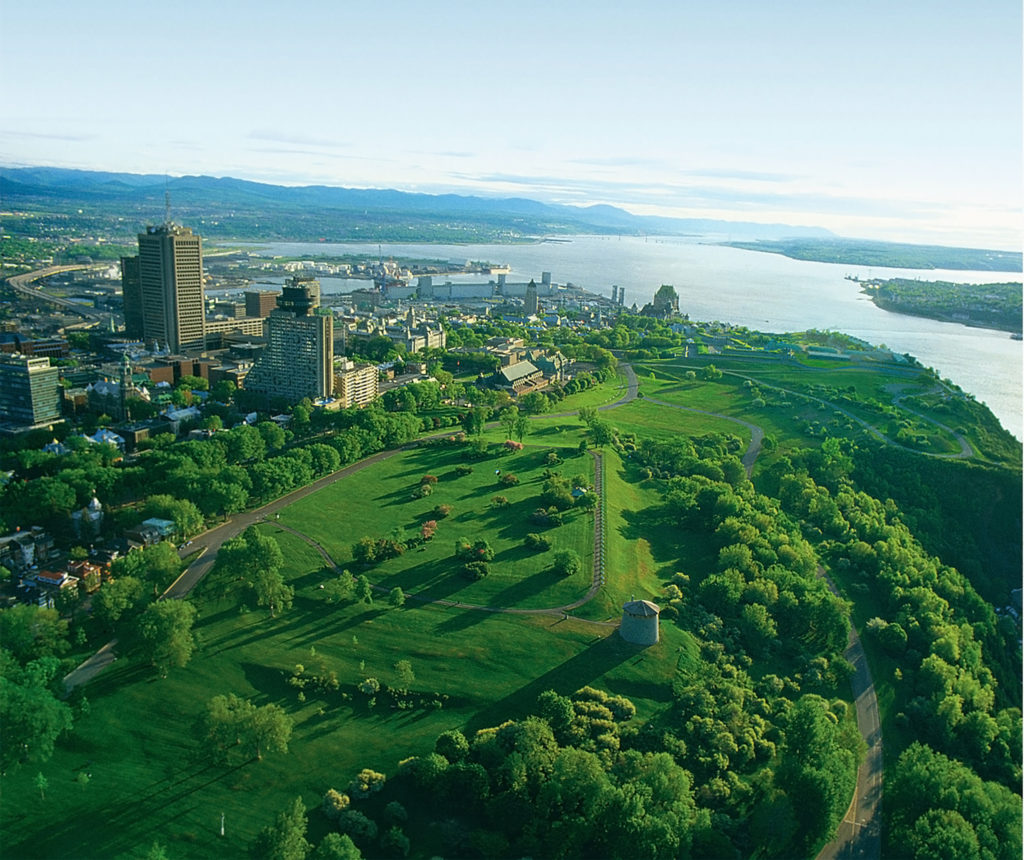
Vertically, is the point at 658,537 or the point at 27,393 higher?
the point at 27,393

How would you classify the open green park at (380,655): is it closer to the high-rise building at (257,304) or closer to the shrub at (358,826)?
the shrub at (358,826)

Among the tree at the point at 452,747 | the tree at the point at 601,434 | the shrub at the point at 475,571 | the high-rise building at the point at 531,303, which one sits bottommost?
the tree at the point at 452,747

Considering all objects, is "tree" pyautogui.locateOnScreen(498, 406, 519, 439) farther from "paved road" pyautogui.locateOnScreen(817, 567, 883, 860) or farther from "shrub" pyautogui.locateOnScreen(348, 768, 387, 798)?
"shrub" pyautogui.locateOnScreen(348, 768, 387, 798)

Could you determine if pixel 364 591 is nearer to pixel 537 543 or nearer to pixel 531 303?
pixel 537 543

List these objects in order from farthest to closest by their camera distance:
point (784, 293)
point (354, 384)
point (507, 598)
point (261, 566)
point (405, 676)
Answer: point (784, 293) → point (354, 384) → point (507, 598) → point (261, 566) → point (405, 676)

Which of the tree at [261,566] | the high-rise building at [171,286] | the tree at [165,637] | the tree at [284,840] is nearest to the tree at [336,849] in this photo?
the tree at [284,840]

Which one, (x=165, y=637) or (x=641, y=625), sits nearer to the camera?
(x=165, y=637)

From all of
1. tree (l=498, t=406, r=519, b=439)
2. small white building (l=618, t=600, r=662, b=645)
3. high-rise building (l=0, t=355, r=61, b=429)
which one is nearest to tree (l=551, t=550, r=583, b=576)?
small white building (l=618, t=600, r=662, b=645)

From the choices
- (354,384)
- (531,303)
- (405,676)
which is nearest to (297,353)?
(354,384)
